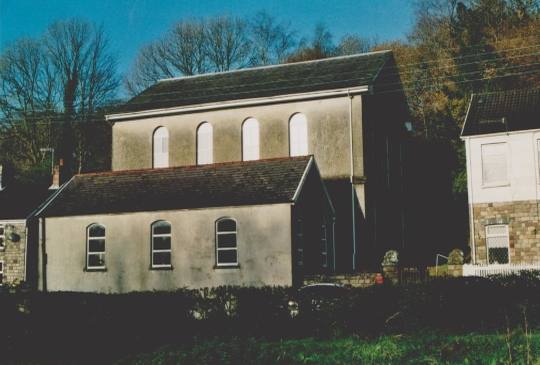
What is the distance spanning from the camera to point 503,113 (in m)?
34.9

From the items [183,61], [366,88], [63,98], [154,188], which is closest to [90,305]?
[154,188]

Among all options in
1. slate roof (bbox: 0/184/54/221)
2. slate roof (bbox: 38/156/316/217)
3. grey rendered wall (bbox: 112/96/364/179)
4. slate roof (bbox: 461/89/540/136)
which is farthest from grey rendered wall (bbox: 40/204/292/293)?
slate roof (bbox: 461/89/540/136)

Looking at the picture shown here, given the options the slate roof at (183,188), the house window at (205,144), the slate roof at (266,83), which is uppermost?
the slate roof at (266,83)

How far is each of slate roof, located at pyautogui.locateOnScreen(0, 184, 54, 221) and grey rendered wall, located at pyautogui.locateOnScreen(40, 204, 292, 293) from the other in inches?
361

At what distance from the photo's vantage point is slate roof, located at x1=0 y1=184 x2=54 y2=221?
40594mm

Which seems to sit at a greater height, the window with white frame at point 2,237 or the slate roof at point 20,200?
the slate roof at point 20,200

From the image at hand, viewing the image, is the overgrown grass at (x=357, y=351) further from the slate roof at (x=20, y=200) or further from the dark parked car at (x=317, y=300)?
the slate roof at (x=20, y=200)

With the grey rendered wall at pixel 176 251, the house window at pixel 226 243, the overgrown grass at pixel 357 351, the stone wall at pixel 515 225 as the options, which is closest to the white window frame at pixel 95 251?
the grey rendered wall at pixel 176 251

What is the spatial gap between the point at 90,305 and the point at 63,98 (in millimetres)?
41451

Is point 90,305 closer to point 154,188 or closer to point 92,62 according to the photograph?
point 154,188

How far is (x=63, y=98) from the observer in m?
55.9

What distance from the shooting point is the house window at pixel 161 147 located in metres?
41.0

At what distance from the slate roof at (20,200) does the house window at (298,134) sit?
15.2m

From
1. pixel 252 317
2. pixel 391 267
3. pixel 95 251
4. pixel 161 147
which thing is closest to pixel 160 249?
pixel 95 251
